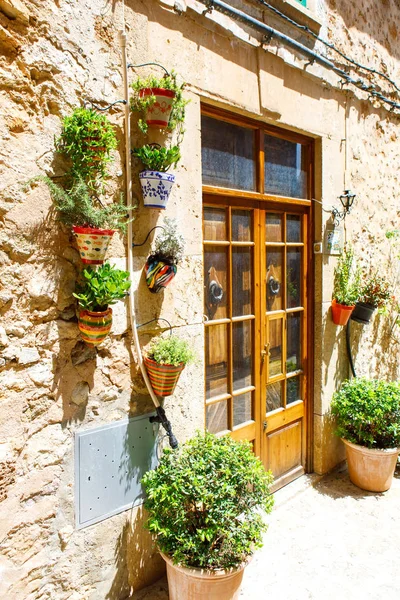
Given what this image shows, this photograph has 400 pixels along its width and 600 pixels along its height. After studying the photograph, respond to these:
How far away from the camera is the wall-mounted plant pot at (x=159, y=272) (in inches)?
90.6

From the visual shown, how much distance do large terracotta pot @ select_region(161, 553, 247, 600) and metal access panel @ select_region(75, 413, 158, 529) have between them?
412mm

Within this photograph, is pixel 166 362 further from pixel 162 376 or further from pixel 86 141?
pixel 86 141

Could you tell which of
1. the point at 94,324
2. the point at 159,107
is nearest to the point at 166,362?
the point at 94,324

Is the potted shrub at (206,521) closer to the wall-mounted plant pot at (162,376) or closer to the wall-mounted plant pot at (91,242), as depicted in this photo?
the wall-mounted plant pot at (162,376)

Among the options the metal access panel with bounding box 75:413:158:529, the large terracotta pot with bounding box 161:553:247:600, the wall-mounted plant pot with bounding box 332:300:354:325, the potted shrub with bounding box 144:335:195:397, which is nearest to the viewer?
the large terracotta pot with bounding box 161:553:247:600

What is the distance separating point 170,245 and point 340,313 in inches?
77.8

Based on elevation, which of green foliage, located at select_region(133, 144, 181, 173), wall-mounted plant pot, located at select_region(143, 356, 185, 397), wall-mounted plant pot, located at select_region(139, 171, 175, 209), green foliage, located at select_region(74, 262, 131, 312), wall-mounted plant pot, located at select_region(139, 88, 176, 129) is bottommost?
wall-mounted plant pot, located at select_region(143, 356, 185, 397)

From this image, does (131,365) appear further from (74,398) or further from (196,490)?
(196,490)

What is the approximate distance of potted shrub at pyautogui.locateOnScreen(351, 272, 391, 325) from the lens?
3848mm

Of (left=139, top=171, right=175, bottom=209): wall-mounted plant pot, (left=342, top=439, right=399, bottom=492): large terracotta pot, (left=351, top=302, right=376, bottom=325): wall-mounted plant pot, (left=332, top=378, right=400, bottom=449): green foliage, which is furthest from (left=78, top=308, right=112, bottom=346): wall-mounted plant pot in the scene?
(left=351, top=302, right=376, bottom=325): wall-mounted plant pot

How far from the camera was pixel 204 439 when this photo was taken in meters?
2.41

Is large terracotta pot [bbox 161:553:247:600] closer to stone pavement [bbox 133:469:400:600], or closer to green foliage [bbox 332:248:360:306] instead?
stone pavement [bbox 133:469:400:600]

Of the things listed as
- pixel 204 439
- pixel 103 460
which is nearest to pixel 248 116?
pixel 204 439

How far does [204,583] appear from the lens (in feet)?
6.63
